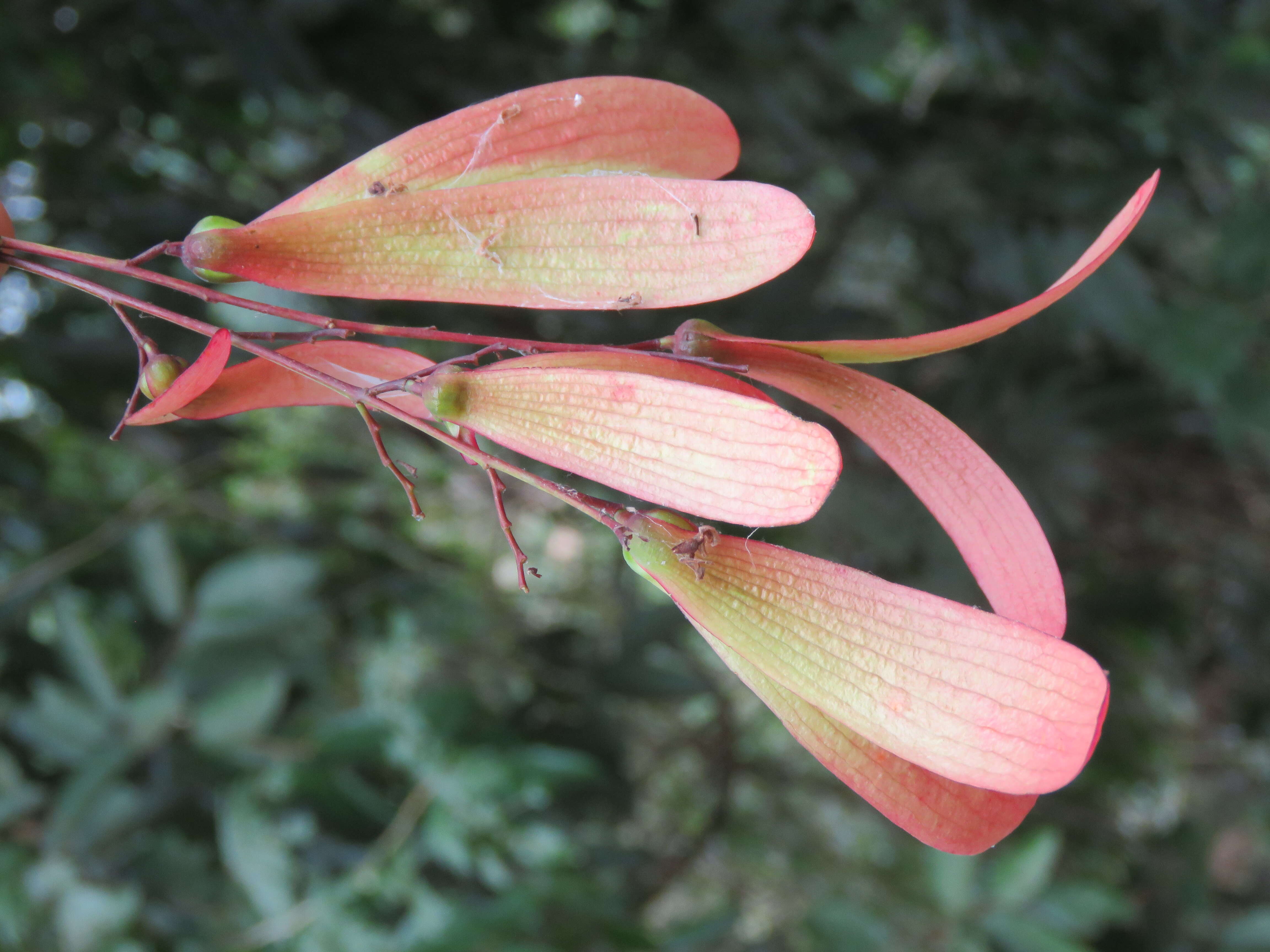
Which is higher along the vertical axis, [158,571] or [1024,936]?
[158,571]

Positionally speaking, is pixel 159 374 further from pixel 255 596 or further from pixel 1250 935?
pixel 1250 935

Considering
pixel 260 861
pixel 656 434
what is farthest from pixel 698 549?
pixel 260 861

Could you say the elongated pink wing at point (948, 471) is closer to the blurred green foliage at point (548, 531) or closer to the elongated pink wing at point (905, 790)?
the elongated pink wing at point (905, 790)

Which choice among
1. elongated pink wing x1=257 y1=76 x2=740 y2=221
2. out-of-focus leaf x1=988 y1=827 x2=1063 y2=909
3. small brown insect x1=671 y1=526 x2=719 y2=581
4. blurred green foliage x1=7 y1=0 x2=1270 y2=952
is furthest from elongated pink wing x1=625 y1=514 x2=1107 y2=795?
out-of-focus leaf x1=988 y1=827 x2=1063 y2=909

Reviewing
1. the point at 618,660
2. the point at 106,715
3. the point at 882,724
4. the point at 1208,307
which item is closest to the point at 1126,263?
the point at 1208,307

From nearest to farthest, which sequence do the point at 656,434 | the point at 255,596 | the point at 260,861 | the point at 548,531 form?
the point at 656,434
the point at 260,861
the point at 255,596
the point at 548,531
